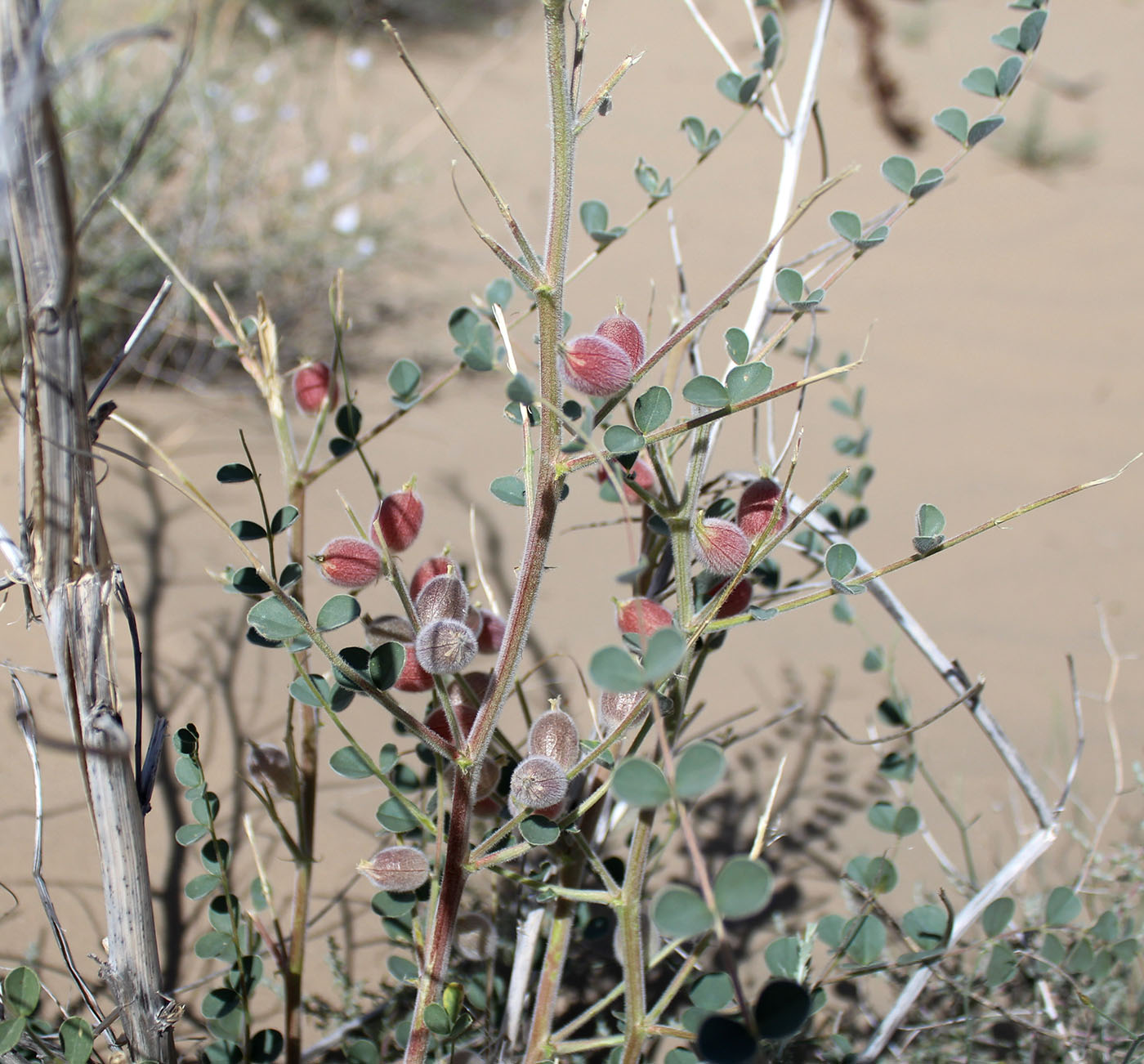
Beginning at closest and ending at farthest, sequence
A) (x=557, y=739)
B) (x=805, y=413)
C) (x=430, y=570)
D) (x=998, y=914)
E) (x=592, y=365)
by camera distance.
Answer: (x=592, y=365), (x=557, y=739), (x=430, y=570), (x=998, y=914), (x=805, y=413)

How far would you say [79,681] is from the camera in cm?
68

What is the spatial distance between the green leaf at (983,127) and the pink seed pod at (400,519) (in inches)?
21.3

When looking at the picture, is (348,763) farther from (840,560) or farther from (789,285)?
(789,285)

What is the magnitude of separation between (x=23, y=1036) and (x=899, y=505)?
2123mm

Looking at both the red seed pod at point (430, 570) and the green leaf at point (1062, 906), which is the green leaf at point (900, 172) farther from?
the green leaf at point (1062, 906)

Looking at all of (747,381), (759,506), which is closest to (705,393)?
(747,381)

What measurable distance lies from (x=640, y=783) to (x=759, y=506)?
331 mm

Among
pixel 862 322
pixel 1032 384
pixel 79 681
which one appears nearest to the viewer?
pixel 79 681

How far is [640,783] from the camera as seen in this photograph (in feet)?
1.60

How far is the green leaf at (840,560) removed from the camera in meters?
0.72

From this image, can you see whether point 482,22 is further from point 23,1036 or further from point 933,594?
point 23,1036

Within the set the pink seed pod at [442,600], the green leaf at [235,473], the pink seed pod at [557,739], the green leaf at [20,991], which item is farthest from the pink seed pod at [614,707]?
the green leaf at [20,991]

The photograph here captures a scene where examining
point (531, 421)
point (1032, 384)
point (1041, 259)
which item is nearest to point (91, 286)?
point (531, 421)

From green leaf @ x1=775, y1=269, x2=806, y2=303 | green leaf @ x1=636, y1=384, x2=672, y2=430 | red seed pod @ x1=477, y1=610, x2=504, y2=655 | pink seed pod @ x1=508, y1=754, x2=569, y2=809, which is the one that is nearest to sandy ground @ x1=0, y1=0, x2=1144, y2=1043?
green leaf @ x1=775, y1=269, x2=806, y2=303
